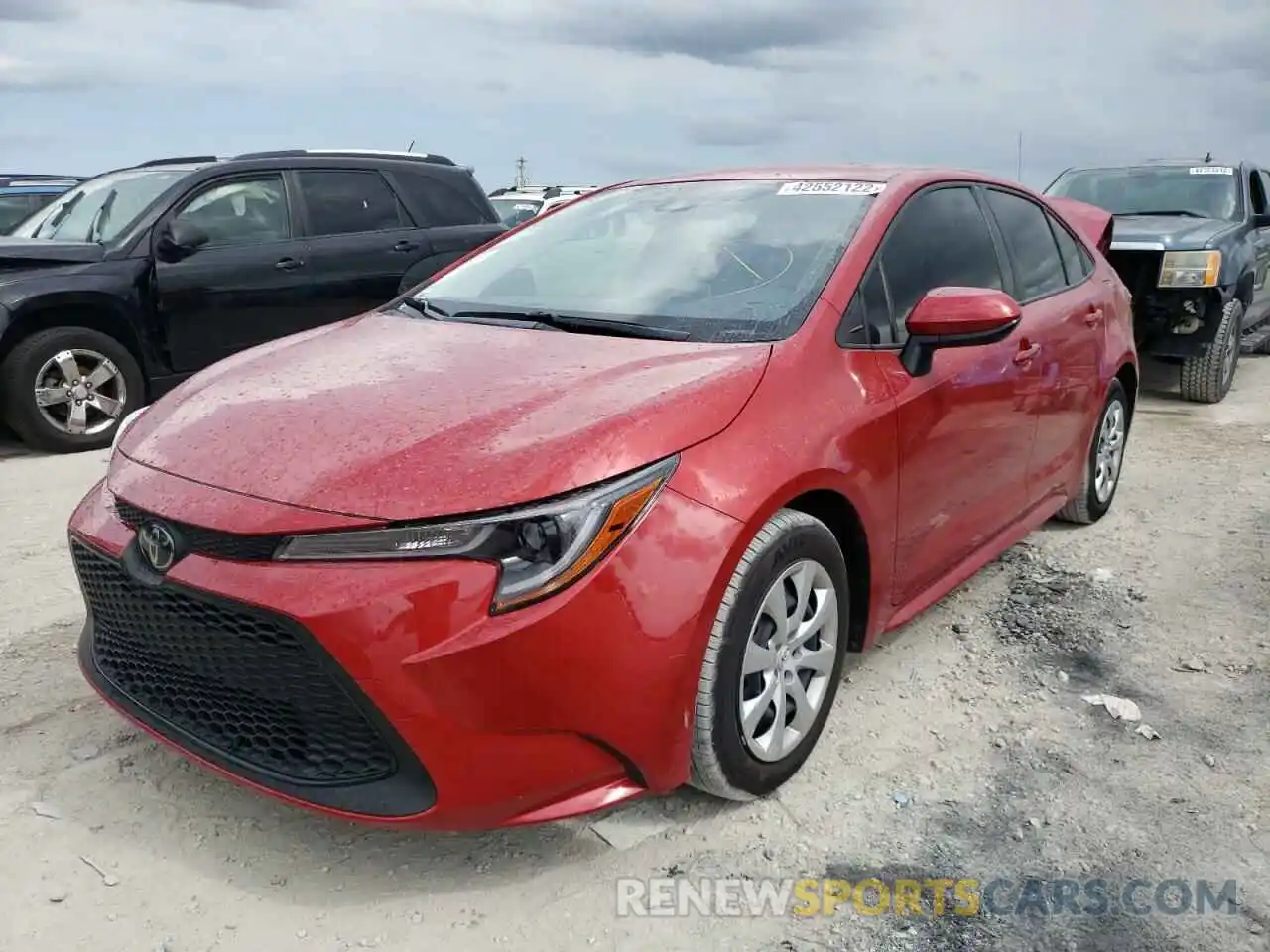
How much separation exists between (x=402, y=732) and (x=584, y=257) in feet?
5.99

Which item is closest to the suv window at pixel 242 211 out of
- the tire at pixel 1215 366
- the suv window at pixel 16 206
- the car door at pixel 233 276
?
the car door at pixel 233 276

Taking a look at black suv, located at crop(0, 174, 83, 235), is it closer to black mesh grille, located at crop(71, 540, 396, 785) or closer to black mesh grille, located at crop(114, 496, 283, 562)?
black mesh grille, located at crop(71, 540, 396, 785)

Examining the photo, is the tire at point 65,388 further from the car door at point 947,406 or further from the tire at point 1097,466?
the tire at point 1097,466

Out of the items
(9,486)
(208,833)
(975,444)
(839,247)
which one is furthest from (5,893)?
(9,486)

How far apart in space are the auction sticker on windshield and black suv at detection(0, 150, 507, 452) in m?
4.28

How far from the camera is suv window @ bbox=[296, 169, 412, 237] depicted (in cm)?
702

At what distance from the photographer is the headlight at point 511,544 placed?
2.07m

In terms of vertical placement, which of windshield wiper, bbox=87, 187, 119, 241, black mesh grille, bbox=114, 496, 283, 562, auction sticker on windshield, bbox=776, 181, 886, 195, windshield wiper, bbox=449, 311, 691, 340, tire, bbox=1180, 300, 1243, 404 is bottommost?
tire, bbox=1180, 300, 1243, 404

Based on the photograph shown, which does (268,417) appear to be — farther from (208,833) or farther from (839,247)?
(839,247)

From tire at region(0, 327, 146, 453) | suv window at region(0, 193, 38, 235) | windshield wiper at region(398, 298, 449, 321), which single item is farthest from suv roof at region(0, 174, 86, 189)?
windshield wiper at region(398, 298, 449, 321)

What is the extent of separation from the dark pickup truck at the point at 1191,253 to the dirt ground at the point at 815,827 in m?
4.11

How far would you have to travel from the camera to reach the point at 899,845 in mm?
2500

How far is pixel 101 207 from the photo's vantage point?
6848mm

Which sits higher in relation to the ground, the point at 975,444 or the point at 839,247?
the point at 839,247
